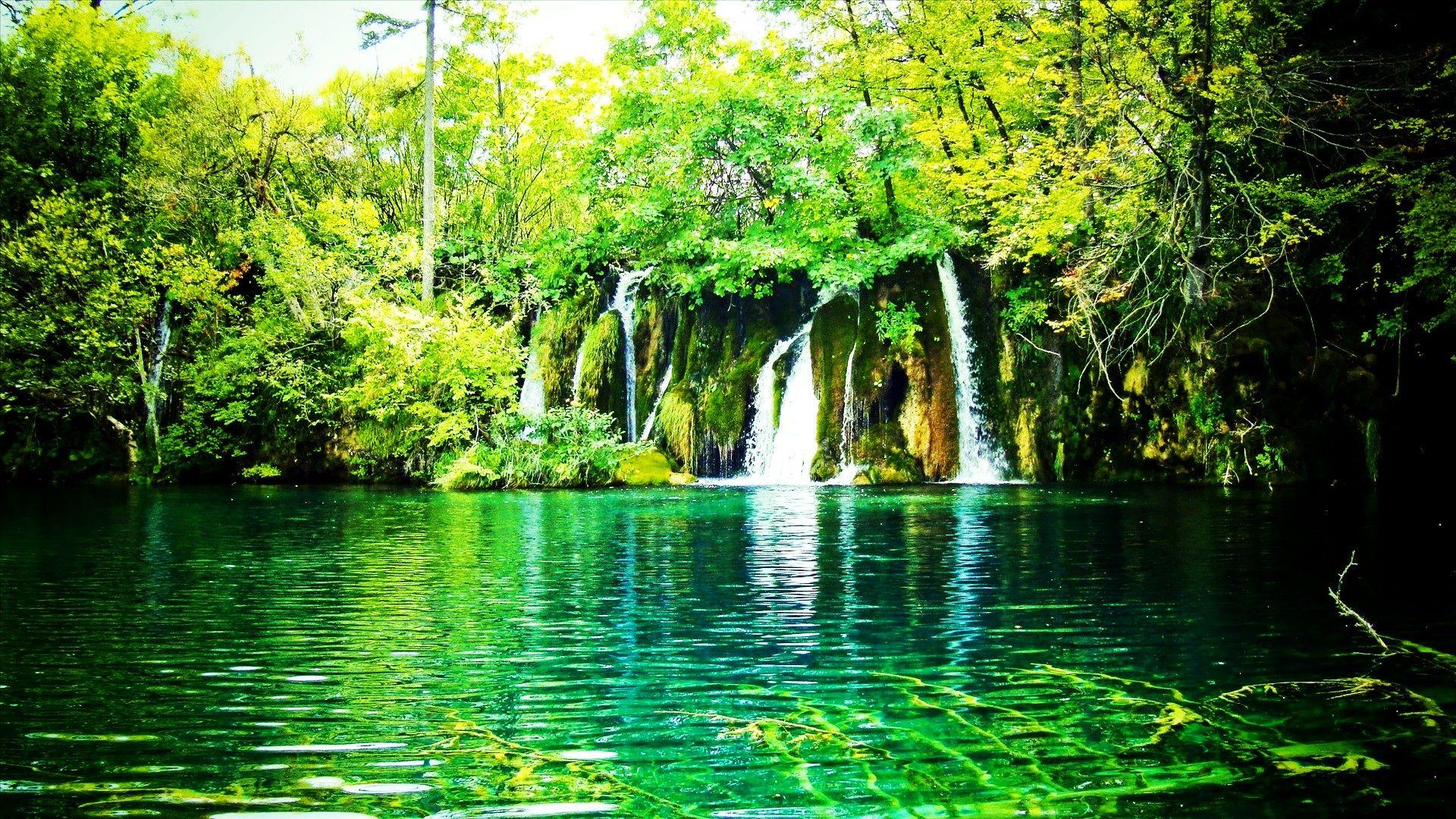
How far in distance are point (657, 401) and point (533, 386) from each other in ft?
13.0

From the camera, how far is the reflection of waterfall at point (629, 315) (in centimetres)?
2561

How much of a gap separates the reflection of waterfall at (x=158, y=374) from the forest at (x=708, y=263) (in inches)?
4.5

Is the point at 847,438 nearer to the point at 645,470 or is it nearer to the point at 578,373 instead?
the point at 645,470

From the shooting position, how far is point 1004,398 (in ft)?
74.4

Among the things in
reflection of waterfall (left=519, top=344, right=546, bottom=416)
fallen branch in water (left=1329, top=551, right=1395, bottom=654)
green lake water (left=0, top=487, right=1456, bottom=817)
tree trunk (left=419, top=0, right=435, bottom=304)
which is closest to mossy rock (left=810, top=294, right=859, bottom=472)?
reflection of waterfall (left=519, top=344, right=546, bottom=416)

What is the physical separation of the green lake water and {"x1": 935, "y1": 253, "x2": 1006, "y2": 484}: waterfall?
12.5 meters

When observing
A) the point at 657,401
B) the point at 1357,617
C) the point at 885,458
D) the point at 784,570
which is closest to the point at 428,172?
the point at 657,401

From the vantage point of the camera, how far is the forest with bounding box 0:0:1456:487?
667 inches

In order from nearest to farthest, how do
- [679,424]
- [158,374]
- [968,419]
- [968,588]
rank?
[968,588] < [968,419] < [679,424] < [158,374]

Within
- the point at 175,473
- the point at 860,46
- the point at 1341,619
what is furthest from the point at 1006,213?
the point at 175,473

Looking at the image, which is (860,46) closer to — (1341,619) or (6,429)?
(1341,619)

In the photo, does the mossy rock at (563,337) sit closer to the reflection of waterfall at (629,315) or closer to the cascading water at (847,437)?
the reflection of waterfall at (629,315)

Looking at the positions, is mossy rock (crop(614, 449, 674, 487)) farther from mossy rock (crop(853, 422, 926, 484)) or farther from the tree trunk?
the tree trunk

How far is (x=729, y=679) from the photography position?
4465 millimetres
